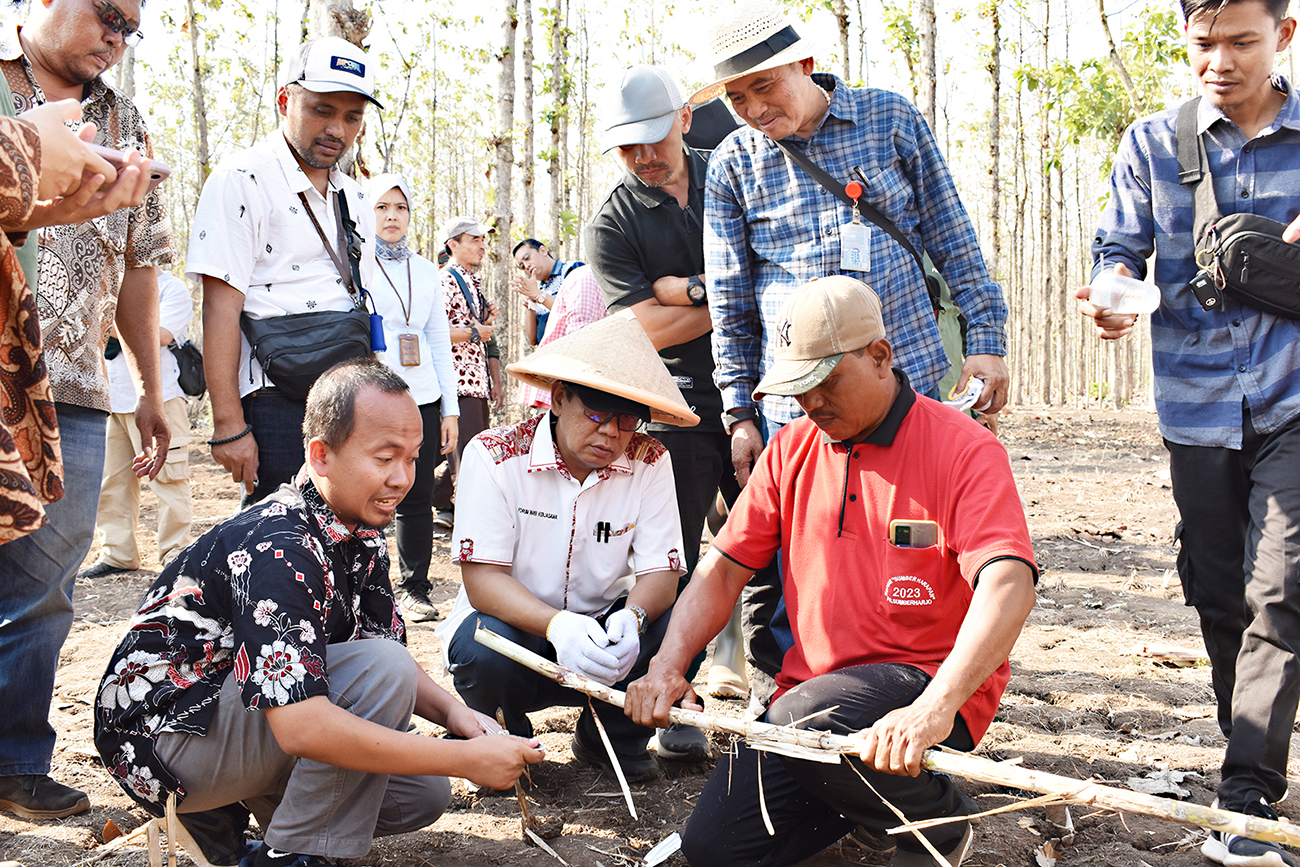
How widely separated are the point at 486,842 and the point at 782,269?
2.01 metres

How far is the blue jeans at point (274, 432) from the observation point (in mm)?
3168

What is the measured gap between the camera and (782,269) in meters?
3.19

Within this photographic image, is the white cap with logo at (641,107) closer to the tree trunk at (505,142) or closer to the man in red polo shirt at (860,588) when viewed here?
the man in red polo shirt at (860,588)

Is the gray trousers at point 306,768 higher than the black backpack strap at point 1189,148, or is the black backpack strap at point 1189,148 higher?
the black backpack strap at point 1189,148

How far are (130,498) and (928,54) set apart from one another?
9524mm

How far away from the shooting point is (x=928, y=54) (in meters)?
10.9

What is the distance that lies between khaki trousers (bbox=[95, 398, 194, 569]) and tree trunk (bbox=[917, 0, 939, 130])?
877 cm

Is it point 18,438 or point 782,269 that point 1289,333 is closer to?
point 782,269

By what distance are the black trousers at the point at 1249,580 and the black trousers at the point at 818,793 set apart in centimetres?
78

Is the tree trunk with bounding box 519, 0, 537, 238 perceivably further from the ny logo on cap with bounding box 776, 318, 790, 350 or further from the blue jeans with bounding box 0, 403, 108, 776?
the ny logo on cap with bounding box 776, 318, 790, 350

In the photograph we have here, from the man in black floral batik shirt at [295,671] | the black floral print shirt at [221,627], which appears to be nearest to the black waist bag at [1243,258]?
the man in black floral batik shirt at [295,671]

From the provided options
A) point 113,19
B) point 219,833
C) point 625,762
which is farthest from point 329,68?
point 625,762

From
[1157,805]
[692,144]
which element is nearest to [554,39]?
[692,144]

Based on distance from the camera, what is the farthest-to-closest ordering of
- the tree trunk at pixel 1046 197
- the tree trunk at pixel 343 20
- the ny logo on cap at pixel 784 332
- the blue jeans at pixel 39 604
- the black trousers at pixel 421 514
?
the tree trunk at pixel 1046 197, the tree trunk at pixel 343 20, the black trousers at pixel 421 514, the blue jeans at pixel 39 604, the ny logo on cap at pixel 784 332
